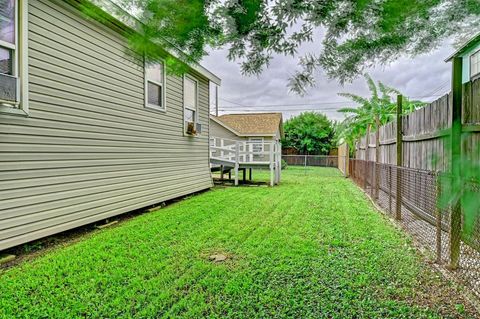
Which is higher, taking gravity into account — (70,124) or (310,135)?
(310,135)

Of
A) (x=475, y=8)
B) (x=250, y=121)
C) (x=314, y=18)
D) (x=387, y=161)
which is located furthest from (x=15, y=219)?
(x=250, y=121)

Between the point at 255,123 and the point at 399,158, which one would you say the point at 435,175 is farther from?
the point at 255,123

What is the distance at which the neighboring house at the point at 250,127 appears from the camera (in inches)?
823

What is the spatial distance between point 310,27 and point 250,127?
21319 mm

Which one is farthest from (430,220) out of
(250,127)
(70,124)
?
(250,127)

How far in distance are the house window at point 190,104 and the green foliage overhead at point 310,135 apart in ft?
55.7

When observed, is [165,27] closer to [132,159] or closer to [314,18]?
[314,18]

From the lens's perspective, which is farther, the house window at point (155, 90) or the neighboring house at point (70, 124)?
the house window at point (155, 90)

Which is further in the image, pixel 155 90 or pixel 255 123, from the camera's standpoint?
pixel 255 123

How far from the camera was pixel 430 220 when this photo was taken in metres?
3.56

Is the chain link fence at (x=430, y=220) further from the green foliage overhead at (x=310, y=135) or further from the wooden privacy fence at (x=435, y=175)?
the green foliage overhead at (x=310, y=135)

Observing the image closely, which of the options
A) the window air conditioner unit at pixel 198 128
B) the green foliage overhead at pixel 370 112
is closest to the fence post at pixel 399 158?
the green foliage overhead at pixel 370 112

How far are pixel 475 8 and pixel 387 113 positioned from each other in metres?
7.94

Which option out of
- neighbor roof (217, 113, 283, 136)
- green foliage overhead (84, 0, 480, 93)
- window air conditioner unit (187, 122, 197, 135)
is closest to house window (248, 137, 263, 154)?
neighbor roof (217, 113, 283, 136)
